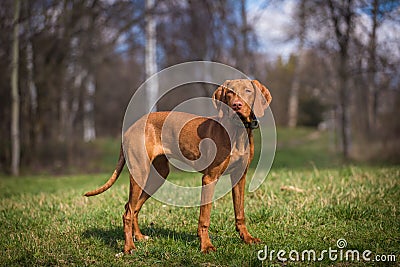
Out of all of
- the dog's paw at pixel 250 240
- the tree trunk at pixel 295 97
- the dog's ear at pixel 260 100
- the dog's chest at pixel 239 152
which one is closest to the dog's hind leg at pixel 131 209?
the dog's chest at pixel 239 152

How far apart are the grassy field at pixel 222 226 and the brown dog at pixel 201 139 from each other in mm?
302

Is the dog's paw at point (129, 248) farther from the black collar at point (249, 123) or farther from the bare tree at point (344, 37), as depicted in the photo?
the bare tree at point (344, 37)

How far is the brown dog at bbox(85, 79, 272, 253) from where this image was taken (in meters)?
4.54

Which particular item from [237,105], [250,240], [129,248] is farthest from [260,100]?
[129,248]

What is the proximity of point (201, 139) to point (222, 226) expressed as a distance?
4.77ft

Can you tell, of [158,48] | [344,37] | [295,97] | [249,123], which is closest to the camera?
[249,123]

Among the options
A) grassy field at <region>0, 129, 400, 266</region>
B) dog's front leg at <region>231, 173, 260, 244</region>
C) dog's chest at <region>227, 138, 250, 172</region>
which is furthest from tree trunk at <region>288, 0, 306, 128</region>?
dog's chest at <region>227, 138, 250, 172</region>

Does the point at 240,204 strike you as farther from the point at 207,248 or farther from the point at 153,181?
the point at 153,181

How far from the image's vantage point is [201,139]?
15.5ft

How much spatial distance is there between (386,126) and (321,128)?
24758 mm

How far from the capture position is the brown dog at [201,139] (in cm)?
454

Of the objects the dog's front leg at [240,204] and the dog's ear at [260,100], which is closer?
the dog's ear at [260,100]

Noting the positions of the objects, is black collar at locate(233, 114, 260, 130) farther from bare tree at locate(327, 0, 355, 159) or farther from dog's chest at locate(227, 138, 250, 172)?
bare tree at locate(327, 0, 355, 159)

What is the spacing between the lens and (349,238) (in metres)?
4.98
